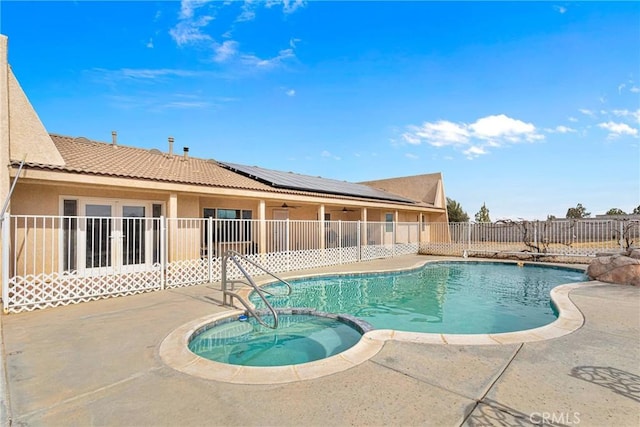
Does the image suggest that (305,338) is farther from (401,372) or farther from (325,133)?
(325,133)

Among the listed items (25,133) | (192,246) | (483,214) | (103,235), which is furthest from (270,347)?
(483,214)

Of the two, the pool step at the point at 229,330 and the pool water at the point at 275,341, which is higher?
the pool step at the point at 229,330

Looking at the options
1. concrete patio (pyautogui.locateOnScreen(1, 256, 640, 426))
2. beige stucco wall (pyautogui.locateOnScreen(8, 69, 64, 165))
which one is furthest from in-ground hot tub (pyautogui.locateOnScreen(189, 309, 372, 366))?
beige stucco wall (pyautogui.locateOnScreen(8, 69, 64, 165))

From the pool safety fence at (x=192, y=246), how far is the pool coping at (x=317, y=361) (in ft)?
→ 13.5

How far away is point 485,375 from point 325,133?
1996 centimetres

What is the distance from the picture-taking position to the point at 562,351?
4.44 meters

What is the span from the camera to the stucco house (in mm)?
7527

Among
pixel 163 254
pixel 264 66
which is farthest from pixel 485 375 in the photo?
pixel 264 66

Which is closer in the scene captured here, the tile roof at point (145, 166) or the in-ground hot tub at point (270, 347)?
the in-ground hot tub at point (270, 347)

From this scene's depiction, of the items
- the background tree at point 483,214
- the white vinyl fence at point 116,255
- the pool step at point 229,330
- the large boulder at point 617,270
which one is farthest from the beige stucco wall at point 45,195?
the background tree at point 483,214

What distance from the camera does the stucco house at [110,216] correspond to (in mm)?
7527

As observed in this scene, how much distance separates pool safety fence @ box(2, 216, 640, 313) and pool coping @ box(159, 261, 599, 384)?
4.12 metres

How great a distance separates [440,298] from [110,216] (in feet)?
38.3

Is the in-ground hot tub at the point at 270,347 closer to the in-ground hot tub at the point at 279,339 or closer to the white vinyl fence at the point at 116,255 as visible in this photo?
the in-ground hot tub at the point at 279,339
